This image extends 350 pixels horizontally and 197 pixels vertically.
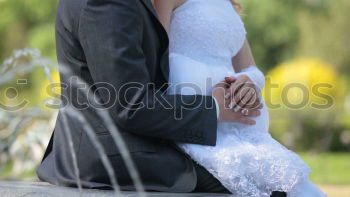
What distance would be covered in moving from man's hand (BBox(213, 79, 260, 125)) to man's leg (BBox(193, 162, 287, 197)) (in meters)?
0.22

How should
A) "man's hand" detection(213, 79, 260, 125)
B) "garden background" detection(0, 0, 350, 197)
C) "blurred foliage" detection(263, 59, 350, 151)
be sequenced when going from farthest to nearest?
"blurred foliage" detection(263, 59, 350, 151) < "garden background" detection(0, 0, 350, 197) < "man's hand" detection(213, 79, 260, 125)

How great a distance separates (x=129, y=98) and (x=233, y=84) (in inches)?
19.2

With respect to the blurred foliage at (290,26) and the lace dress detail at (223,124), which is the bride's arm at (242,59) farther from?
the blurred foliage at (290,26)

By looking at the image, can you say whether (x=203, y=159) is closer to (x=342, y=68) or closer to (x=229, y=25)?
(x=229, y=25)

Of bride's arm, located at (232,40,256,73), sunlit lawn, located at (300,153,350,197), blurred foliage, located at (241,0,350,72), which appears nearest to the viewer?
bride's arm, located at (232,40,256,73)

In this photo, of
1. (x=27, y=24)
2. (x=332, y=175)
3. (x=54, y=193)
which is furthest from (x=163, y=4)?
(x=27, y=24)

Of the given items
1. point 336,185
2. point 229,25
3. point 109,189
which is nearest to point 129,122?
point 109,189

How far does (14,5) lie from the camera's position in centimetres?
2039

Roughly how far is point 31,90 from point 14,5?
2.76 meters

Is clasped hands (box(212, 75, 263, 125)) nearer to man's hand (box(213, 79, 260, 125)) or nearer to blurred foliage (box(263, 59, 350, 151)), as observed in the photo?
man's hand (box(213, 79, 260, 125))

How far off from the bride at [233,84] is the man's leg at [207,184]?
26 millimetres

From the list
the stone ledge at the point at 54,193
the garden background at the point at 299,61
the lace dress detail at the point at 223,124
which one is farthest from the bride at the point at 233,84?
the garden background at the point at 299,61

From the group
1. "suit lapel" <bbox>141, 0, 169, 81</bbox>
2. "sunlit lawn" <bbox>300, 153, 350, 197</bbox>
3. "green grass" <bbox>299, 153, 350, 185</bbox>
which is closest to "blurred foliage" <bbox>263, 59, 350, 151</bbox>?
"green grass" <bbox>299, 153, 350, 185</bbox>

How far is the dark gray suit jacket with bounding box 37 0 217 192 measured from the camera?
2293 mm
